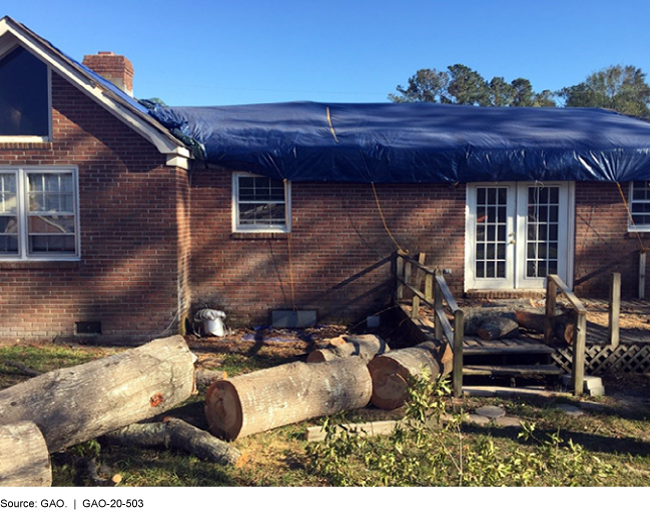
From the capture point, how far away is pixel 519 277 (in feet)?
35.6

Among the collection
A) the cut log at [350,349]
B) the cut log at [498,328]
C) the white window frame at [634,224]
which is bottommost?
the cut log at [350,349]

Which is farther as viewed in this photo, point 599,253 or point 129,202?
point 599,253

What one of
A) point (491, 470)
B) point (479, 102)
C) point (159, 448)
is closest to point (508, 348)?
point (491, 470)

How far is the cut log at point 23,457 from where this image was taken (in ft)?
13.0

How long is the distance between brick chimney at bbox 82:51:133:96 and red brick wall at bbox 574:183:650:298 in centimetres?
1005

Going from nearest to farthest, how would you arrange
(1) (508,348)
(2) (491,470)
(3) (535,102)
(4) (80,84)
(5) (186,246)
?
(2) (491,470) < (1) (508,348) < (4) (80,84) < (5) (186,246) < (3) (535,102)

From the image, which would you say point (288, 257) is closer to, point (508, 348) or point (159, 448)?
point (508, 348)

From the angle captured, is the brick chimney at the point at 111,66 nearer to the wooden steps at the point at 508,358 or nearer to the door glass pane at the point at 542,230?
the door glass pane at the point at 542,230

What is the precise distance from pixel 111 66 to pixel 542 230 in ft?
32.8

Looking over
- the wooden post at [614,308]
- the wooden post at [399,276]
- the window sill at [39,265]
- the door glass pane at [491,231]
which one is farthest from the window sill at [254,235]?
the wooden post at [614,308]

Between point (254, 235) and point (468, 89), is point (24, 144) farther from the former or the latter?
point (468, 89)

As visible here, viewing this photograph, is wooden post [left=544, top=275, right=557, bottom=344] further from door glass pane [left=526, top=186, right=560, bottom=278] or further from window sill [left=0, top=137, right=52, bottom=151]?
window sill [left=0, top=137, right=52, bottom=151]

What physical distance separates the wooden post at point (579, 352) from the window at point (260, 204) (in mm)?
5451

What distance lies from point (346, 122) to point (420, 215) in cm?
254
